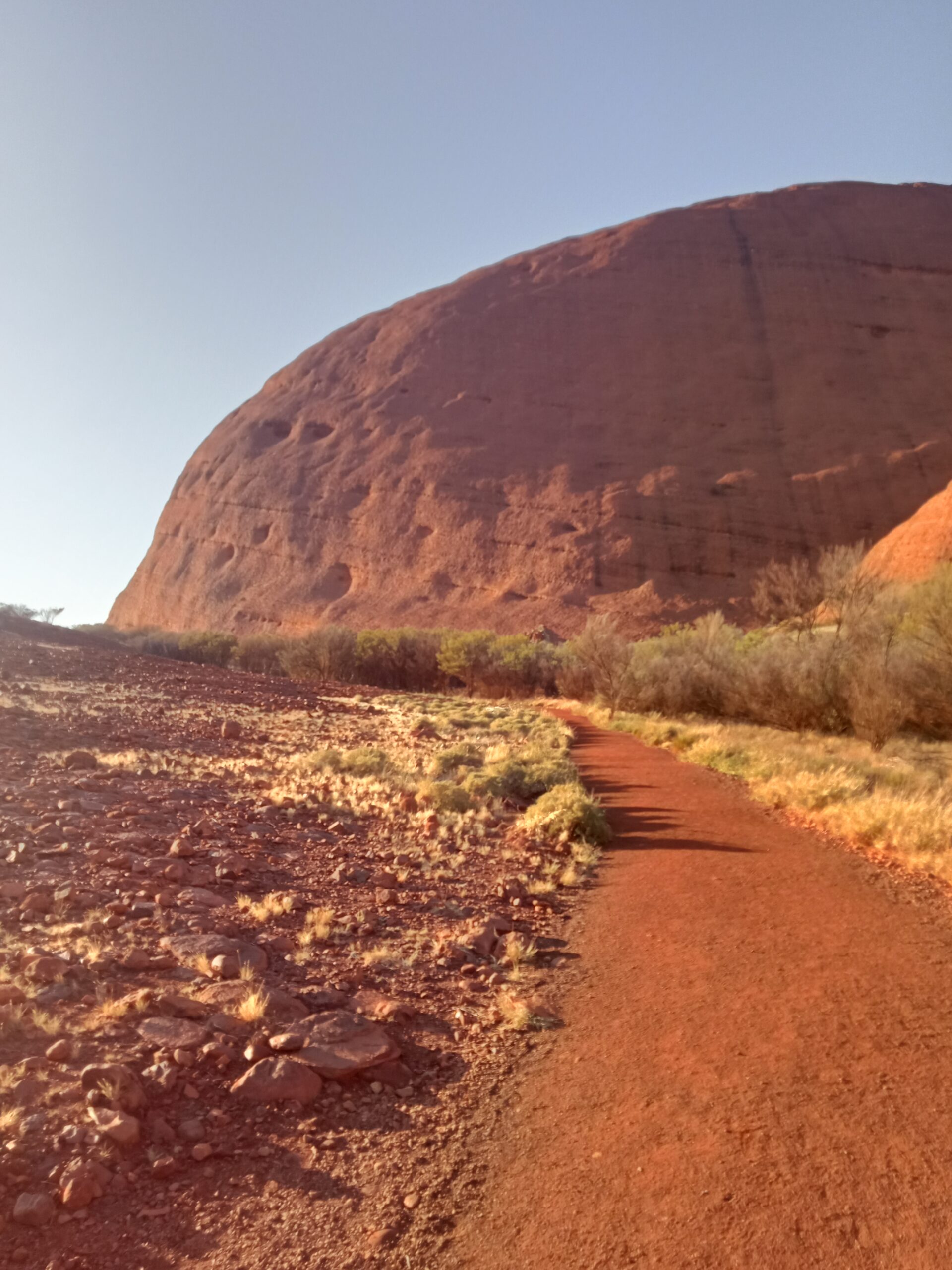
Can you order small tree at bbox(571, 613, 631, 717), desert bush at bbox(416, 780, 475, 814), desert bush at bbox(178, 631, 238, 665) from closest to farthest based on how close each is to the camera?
1. desert bush at bbox(416, 780, 475, 814)
2. small tree at bbox(571, 613, 631, 717)
3. desert bush at bbox(178, 631, 238, 665)

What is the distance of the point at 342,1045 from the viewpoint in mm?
4312

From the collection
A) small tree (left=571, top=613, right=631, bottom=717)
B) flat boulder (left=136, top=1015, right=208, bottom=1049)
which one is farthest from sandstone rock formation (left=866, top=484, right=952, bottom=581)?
flat boulder (left=136, top=1015, right=208, bottom=1049)

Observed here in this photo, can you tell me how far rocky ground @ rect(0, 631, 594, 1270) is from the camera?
10.2 feet

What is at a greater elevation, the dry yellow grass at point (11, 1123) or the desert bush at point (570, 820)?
the dry yellow grass at point (11, 1123)

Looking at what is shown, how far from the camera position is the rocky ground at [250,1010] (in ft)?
10.2

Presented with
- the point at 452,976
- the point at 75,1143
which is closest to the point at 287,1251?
the point at 75,1143

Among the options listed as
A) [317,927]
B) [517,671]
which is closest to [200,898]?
[317,927]

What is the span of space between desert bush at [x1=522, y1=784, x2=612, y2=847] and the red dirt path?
208 centimetres

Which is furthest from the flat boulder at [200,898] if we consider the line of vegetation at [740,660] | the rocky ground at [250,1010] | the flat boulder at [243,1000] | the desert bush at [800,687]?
the desert bush at [800,687]

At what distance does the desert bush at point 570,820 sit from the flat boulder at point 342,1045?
5306mm

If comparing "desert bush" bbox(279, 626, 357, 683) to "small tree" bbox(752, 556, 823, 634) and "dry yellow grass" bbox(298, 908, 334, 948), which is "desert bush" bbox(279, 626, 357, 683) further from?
"dry yellow grass" bbox(298, 908, 334, 948)

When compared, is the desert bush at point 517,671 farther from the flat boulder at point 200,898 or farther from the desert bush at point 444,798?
the flat boulder at point 200,898

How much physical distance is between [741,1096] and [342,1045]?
191 centimetres

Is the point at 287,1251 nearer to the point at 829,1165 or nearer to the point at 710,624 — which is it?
the point at 829,1165
